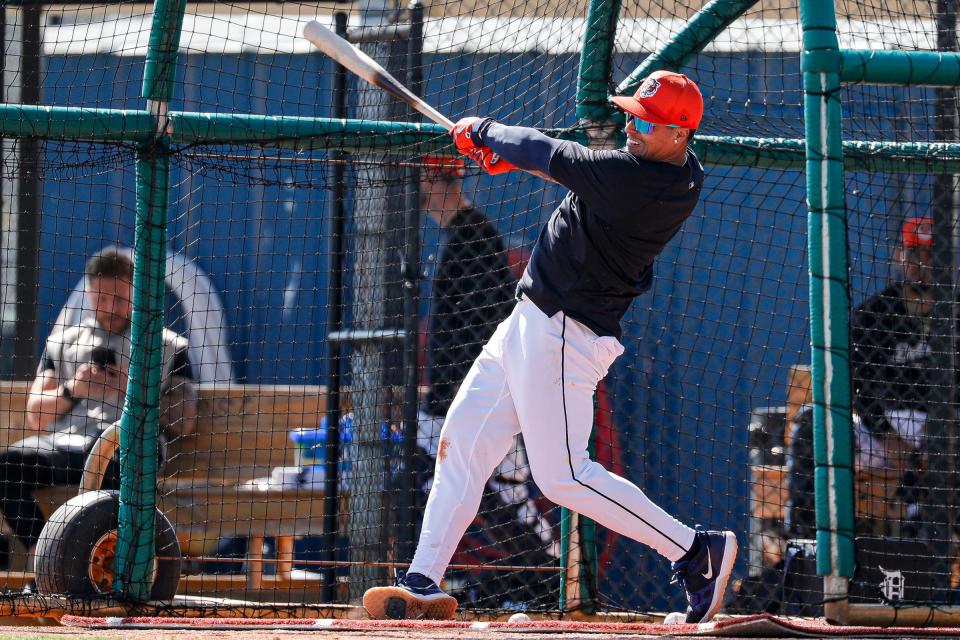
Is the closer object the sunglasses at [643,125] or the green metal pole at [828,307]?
the green metal pole at [828,307]

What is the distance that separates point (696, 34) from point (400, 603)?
2693 mm

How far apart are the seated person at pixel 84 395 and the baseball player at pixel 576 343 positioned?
214 centimetres

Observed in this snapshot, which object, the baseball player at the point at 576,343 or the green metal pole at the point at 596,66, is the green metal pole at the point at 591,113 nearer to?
the green metal pole at the point at 596,66

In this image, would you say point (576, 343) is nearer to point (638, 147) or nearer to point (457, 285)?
point (638, 147)

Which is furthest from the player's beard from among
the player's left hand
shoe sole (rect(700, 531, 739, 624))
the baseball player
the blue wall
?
the blue wall

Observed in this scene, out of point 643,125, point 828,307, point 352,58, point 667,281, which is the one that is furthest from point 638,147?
point 667,281

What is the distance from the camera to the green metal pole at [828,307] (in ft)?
12.5

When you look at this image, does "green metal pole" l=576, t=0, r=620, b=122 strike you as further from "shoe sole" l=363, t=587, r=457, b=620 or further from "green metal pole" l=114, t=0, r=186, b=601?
"shoe sole" l=363, t=587, r=457, b=620

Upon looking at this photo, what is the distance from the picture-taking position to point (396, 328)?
17.9ft

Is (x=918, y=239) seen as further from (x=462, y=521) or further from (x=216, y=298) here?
(x=216, y=298)

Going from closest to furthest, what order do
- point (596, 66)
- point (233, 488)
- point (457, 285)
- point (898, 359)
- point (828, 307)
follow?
point (828, 307) → point (596, 66) → point (233, 488) → point (457, 285) → point (898, 359)

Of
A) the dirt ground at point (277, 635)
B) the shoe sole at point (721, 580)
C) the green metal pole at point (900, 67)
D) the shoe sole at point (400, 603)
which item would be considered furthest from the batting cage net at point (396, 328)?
the green metal pole at point (900, 67)

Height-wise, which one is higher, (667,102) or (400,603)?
(667,102)

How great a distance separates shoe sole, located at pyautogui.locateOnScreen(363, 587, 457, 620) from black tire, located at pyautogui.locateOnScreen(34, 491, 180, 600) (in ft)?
3.64
